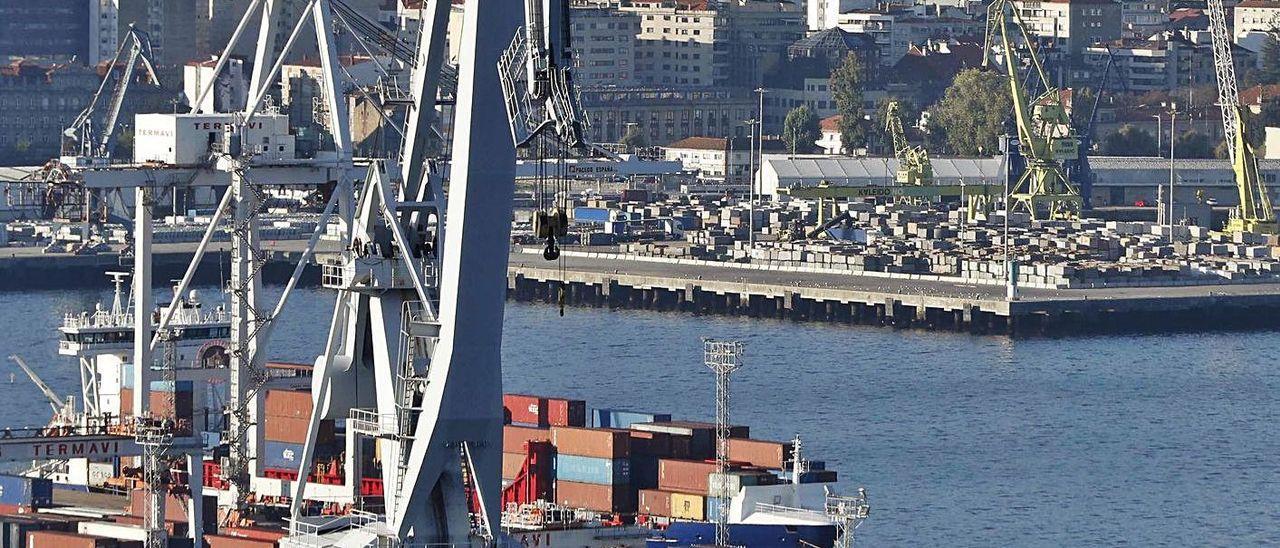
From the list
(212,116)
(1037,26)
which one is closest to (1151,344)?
(212,116)

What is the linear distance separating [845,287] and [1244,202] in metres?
17.8

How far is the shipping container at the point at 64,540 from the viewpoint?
2884cm

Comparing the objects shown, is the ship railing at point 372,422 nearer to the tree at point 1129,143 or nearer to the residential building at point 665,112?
the tree at point 1129,143

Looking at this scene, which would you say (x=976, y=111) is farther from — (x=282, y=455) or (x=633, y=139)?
(x=282, y=455)

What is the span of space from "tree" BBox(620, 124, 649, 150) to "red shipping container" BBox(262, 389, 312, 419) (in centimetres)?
7698

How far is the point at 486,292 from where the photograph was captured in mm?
24172

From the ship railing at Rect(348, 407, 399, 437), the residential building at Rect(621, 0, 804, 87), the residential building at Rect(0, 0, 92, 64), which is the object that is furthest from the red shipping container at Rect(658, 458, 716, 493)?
the residential building at Rect(621, 0, 804, 87)

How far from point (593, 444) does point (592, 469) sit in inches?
9.2

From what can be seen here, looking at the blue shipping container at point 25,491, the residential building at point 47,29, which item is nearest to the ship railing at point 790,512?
the blue shipping container at point 25,491

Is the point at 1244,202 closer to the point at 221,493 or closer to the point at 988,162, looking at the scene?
the point at 988,162

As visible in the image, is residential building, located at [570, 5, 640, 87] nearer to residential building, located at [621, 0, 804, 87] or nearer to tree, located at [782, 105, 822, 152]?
residential building, located at [621, 0, 804, 87]

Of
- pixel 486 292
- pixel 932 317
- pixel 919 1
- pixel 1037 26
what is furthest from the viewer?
pixel 919 1

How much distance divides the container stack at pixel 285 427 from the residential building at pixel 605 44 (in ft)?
293

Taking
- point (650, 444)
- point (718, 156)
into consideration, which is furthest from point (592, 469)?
point (718, 156)
